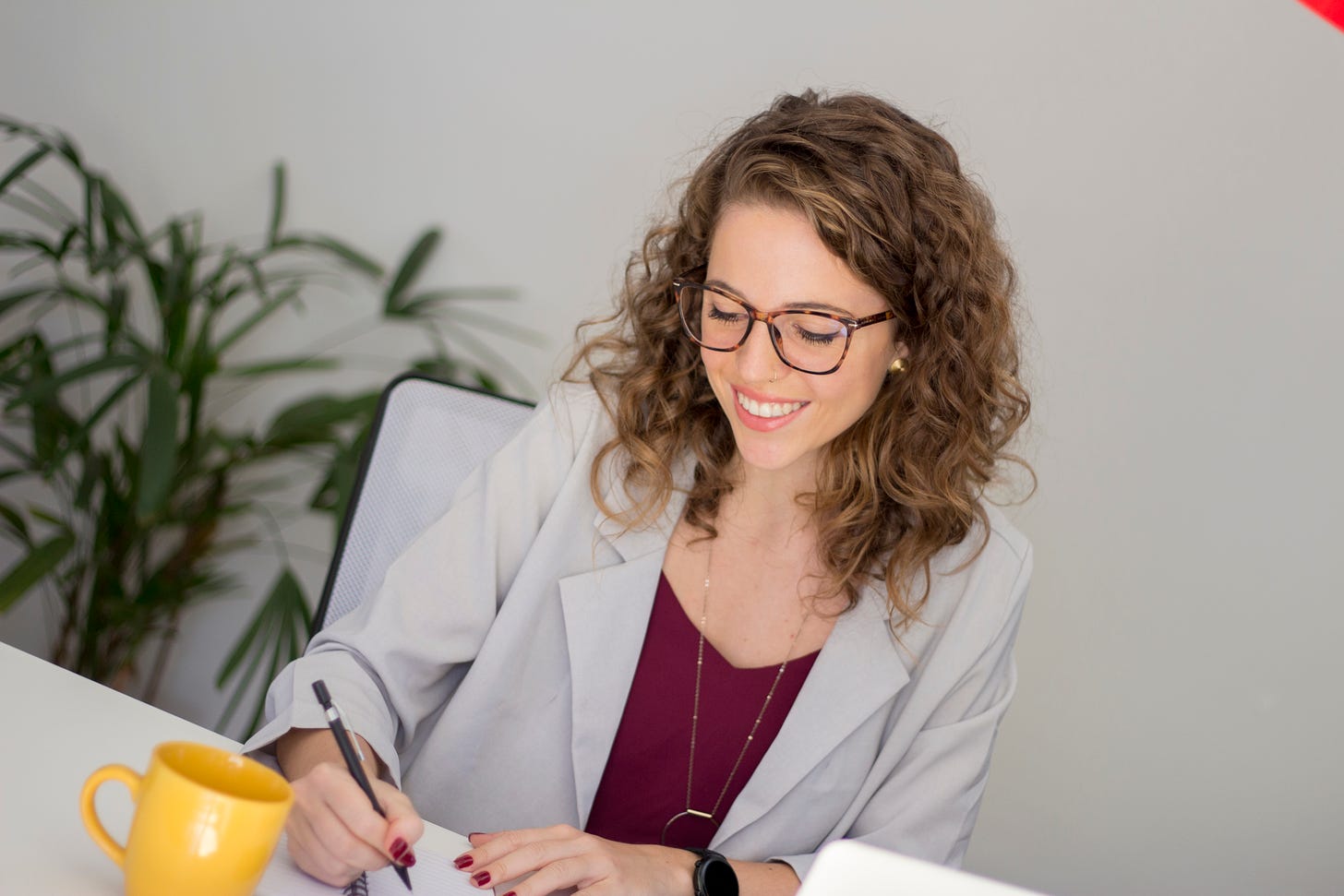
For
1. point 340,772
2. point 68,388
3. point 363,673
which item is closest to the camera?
point 340,772

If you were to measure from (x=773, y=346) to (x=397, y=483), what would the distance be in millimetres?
494

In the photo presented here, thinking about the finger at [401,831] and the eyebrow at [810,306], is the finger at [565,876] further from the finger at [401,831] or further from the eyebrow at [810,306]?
the eyebrow at [810,306]

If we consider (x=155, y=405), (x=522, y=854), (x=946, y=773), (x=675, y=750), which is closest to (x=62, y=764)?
(x=522, y=854)

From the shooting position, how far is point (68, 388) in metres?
2.81

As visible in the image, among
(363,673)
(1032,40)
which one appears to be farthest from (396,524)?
(1032,40)

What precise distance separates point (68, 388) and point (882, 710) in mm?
2113

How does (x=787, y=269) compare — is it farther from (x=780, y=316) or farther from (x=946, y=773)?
(x=946, y=773)

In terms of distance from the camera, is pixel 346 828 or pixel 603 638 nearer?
pixel 346 828

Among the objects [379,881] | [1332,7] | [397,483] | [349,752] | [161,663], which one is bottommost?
[161,663]

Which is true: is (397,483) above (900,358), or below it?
below

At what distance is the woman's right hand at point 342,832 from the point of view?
36.8 inches

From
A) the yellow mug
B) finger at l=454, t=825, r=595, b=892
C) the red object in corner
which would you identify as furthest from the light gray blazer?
the red object in corner

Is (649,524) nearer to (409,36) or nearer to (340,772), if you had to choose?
A: (340,772)

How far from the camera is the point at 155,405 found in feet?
6.72
